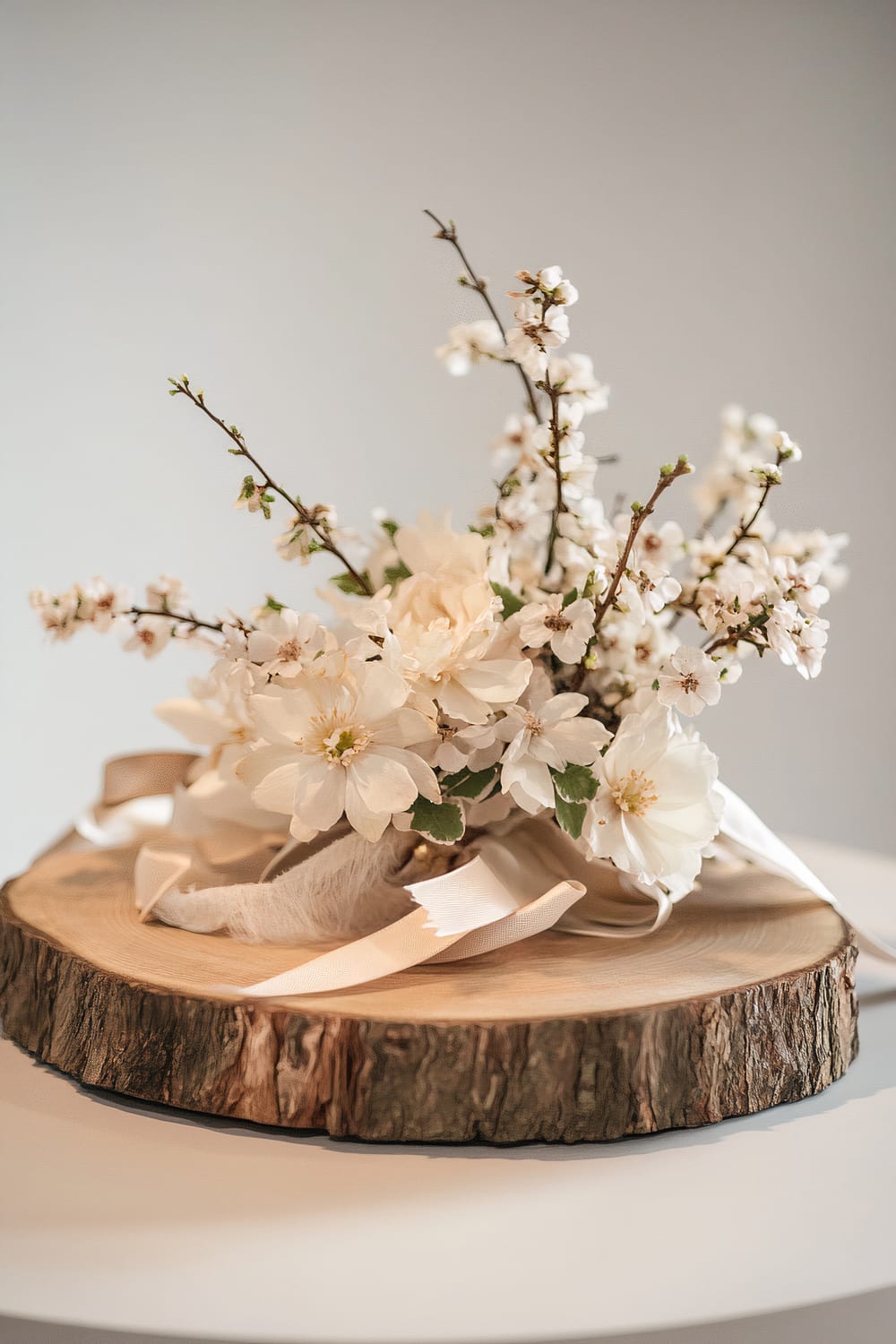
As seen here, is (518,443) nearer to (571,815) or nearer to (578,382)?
(578,382)

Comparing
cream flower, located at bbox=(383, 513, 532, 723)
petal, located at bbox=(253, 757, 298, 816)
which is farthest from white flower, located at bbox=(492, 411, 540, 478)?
petal, located at bbox=(253, 757, 298, 816)

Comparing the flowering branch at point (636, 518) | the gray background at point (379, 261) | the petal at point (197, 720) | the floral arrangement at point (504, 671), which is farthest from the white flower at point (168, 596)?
the gray background at point (379, 261)

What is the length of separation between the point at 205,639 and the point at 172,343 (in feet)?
4.75

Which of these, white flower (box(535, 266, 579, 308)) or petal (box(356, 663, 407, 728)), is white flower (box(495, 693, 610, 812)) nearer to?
petal (box(356, 663, 407, 728))

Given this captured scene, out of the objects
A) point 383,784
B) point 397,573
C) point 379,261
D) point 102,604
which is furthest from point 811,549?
point 379,261

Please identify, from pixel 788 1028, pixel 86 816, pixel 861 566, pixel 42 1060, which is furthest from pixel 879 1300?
pixel 861 566

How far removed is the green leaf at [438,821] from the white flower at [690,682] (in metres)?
0.16

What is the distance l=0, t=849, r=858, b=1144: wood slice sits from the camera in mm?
741

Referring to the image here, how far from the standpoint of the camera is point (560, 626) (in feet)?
2.73

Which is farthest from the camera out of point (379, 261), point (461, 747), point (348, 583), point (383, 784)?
point (379, 261)

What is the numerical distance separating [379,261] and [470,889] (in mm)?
1714

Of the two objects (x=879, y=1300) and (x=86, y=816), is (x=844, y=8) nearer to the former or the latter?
(x=86, y=816)

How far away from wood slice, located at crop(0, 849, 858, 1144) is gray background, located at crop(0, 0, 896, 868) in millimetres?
1500

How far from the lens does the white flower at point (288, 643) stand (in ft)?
2.66
